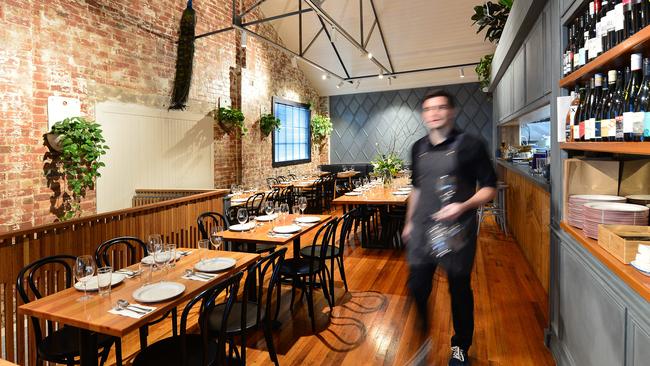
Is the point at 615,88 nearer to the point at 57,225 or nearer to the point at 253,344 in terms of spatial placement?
the point at 253,344

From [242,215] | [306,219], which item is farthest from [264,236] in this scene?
[306,219]

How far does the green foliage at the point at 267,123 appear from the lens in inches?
338

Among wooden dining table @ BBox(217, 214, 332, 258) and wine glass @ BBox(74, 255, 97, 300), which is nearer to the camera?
wine glass @ BBox(74, 255, 97, 300)

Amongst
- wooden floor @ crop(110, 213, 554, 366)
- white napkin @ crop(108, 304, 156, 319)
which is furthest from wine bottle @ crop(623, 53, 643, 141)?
white napkin @ crop(108, 304, 156, 319)

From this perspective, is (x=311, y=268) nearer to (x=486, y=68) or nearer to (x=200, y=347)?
(x=200, y=347)

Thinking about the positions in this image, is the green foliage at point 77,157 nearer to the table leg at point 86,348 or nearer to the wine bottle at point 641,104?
the table leg at point 86,348

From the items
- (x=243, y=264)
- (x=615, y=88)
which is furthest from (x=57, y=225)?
(x=615, y=88)

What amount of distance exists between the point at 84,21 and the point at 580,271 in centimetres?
577

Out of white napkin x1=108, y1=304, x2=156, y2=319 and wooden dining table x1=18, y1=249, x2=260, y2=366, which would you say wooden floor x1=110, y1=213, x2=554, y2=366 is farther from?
white napkin x1=108, y1=304, x2=156, y2=319

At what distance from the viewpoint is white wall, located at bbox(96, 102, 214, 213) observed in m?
5.19

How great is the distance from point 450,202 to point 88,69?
4.84m

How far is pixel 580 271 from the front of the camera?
2.06 meters

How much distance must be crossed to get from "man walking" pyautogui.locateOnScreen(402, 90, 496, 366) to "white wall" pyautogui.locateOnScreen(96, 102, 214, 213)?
449cm

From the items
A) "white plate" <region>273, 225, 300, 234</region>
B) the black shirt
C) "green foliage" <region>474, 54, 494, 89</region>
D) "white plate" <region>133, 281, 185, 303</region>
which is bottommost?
"white plate" <region>133, 281, 185, 303</region>
